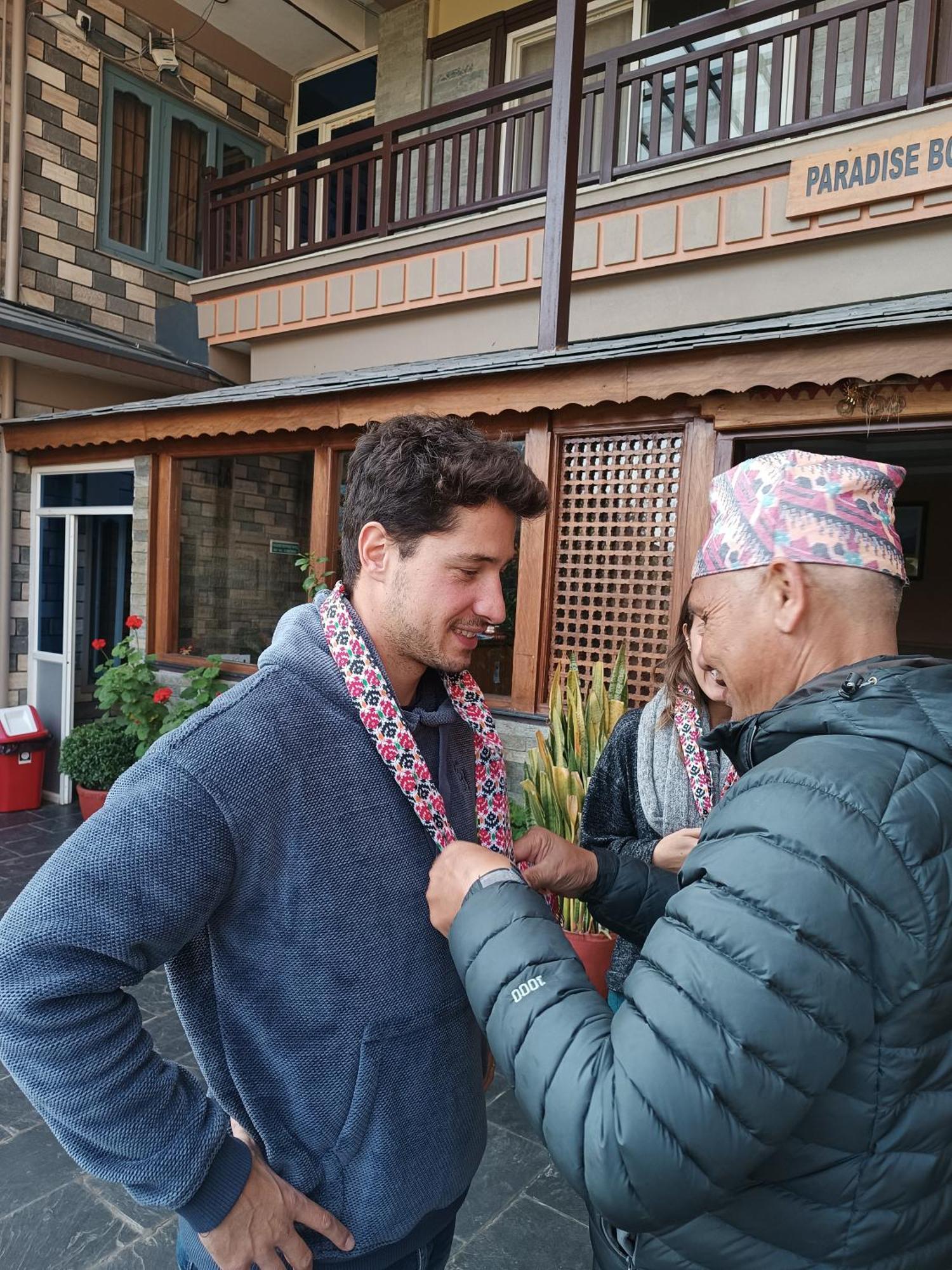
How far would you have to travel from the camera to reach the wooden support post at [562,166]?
4.43 meters

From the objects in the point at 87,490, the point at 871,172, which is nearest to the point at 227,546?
the point at 87,490

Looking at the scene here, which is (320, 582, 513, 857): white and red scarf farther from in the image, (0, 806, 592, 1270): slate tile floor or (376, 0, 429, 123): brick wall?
(376, 0, 429, 123): brick wall

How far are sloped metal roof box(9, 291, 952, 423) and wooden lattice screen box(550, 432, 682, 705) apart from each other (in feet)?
1.75

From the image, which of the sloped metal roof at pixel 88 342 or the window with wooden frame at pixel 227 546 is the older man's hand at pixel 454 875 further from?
the sloped metal roof at pixel 88 342

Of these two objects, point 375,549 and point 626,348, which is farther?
point 626,348

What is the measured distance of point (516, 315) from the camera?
696 cm

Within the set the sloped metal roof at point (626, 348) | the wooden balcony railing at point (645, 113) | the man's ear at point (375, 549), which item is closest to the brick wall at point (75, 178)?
the wooden balcony railing at point (645, 113)

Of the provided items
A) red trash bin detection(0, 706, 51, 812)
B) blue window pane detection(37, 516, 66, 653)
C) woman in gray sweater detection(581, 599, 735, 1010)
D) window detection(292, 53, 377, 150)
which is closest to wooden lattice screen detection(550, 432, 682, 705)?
woman in gray sweater detection(581, 599, 735, 1010)

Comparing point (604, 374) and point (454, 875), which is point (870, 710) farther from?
point (604, 374)

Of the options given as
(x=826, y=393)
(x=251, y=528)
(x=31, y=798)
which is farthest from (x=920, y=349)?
(x=31, y=798)

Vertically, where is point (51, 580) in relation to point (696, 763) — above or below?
above

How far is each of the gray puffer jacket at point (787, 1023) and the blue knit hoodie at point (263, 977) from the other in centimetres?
29

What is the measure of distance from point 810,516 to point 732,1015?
63cm

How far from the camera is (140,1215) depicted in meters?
2.58
